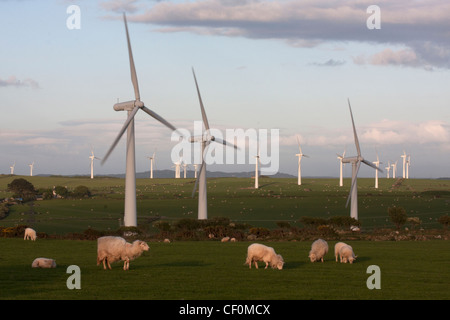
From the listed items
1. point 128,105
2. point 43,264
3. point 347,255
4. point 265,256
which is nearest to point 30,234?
point 128,105

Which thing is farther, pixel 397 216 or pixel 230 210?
pixel 230 210

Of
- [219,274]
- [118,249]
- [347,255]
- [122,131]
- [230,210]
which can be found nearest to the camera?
[219,274]

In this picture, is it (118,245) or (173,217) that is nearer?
(118,245)

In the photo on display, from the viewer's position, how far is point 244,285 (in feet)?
84.4

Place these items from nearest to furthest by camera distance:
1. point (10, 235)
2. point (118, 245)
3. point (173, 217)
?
point (118, 245), point (10, 235), point (173, 217)

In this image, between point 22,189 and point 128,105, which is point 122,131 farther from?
point 22,189

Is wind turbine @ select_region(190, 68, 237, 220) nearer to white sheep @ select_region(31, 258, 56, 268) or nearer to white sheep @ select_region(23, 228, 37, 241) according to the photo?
white sheep @ select_region(23, 228, 37, 241)

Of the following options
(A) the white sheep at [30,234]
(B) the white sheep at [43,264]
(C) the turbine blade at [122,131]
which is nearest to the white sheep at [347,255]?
(B) the white sheep at [43,264]

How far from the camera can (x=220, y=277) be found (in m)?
28.5

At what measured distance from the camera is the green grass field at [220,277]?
23547 mm
